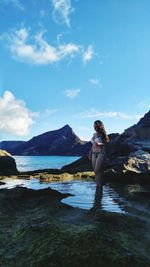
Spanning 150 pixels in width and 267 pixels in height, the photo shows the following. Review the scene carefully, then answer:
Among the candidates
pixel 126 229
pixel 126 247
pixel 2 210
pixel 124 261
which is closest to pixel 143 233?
pixel 126 229

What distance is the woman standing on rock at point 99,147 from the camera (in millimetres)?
12484

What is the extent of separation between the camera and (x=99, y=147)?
12.8m

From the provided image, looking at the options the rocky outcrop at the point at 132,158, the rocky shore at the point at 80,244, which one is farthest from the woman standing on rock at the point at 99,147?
the rocky shore at the point at 80,244

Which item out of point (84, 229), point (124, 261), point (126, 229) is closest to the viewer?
point (124, 261)

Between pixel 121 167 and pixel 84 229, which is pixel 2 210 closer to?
pixel 84 229

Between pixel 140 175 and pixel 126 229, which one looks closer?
pixel 126 229

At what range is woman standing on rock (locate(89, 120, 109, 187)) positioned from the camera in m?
12.5

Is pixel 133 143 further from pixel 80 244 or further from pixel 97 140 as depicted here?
pixel 80 244

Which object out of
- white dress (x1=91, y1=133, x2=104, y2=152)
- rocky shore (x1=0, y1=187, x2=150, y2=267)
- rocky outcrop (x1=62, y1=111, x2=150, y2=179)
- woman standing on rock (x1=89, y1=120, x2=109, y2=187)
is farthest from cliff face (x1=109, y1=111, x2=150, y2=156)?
rocky shore (x1=0, y1=187, x2=150, y2=267)

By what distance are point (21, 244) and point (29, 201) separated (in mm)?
6035

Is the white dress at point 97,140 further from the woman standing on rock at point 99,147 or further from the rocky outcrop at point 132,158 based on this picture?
the rocky outcrop at point 132,158

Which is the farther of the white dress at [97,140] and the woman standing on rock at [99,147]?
the white dress at [97,140]

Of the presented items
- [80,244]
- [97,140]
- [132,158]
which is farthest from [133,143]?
[80,244]

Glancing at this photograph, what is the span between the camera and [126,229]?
6.82 m
